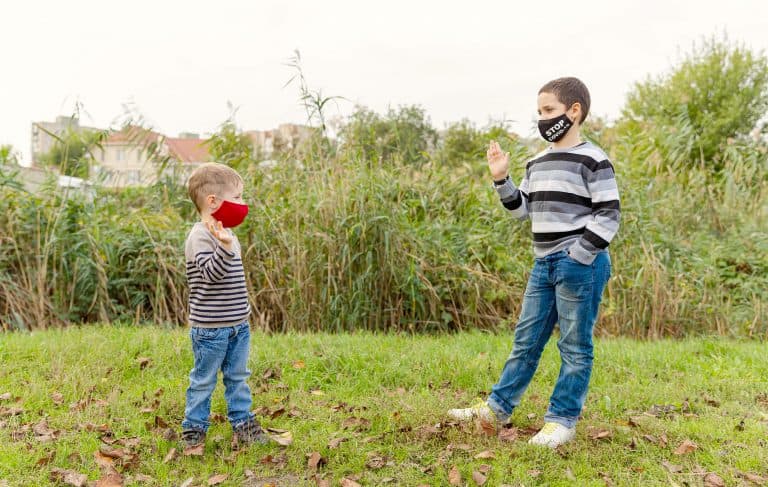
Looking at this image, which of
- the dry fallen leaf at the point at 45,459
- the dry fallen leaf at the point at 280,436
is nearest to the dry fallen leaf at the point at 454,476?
the dry fallen leaf at the point at 280,436

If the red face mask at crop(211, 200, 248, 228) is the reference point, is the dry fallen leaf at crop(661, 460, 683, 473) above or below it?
below

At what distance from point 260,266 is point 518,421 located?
10.6ft

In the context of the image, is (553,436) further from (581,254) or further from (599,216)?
(599,216)

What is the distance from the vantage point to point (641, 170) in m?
7.99

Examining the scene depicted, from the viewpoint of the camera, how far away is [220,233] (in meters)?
3.23

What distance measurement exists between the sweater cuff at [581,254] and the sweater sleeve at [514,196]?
1.68ft

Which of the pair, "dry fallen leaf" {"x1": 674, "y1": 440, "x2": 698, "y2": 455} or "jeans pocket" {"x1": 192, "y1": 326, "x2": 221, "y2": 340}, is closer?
"jeans pocket" {"x1": 192, "y1": 326, "x2": 221, "y2": 340}

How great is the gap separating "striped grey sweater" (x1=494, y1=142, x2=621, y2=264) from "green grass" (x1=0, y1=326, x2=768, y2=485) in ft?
3.57

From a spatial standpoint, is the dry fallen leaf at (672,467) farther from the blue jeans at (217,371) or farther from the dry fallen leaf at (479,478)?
the blue jeans at (217,371)

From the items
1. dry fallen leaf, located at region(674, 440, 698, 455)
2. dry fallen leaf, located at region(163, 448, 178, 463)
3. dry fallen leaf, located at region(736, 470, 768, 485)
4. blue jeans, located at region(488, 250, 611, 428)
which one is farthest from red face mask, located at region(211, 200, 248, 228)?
dry fallen leaf, located at region(736, 470, 768, 485)

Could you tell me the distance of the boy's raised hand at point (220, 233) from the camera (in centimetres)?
322

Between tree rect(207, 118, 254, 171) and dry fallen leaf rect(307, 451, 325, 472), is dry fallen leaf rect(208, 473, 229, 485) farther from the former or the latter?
tree rect(207, 118, 254, 171)

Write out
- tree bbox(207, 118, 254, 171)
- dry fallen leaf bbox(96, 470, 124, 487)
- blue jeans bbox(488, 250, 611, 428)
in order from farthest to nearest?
1. tree bbox(207, 118, 254, 171)
2. blue jeans bbox(488, 250, 611, 428)
3. dry fallen leaf bbox(96, 470, 124, 487)

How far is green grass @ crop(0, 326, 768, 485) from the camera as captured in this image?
3.31 meters
